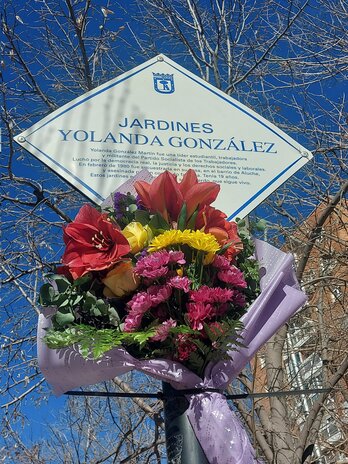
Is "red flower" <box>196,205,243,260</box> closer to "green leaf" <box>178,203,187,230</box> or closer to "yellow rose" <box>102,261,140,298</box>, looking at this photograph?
"green leaf" <box>178,203,187,230</box>

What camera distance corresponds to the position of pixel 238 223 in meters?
1.93

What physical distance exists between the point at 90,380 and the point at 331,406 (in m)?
6.05

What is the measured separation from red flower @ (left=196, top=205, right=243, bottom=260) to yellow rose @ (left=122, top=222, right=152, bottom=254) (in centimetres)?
17

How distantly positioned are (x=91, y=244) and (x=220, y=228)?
1.36 feet

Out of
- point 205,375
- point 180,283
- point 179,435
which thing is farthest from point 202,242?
point 179,435

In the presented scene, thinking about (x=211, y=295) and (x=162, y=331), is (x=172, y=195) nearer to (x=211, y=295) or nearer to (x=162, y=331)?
(x=211, y=295)

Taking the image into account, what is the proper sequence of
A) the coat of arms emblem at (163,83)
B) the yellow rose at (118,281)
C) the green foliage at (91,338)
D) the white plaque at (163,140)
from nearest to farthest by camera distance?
the green foliage at (91,338), the yellow rose at (118,281), the white plaque at (163,140), the coat of arms emblem at (163,83)

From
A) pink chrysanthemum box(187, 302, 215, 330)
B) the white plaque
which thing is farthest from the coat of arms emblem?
pink chrysanthemum box(187, 302, 215, 330)

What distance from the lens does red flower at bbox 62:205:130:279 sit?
64.1 inches

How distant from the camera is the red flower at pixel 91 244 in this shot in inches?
64.1

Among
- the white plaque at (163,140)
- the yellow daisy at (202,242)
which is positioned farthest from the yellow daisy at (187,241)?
the white plaque at (163,140)

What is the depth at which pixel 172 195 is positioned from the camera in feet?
5.92

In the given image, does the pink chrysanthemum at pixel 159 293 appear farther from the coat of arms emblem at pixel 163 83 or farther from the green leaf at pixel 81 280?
the coat of arms emblem at pixel 163 83

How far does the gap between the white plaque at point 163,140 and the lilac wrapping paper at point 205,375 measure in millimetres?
517
